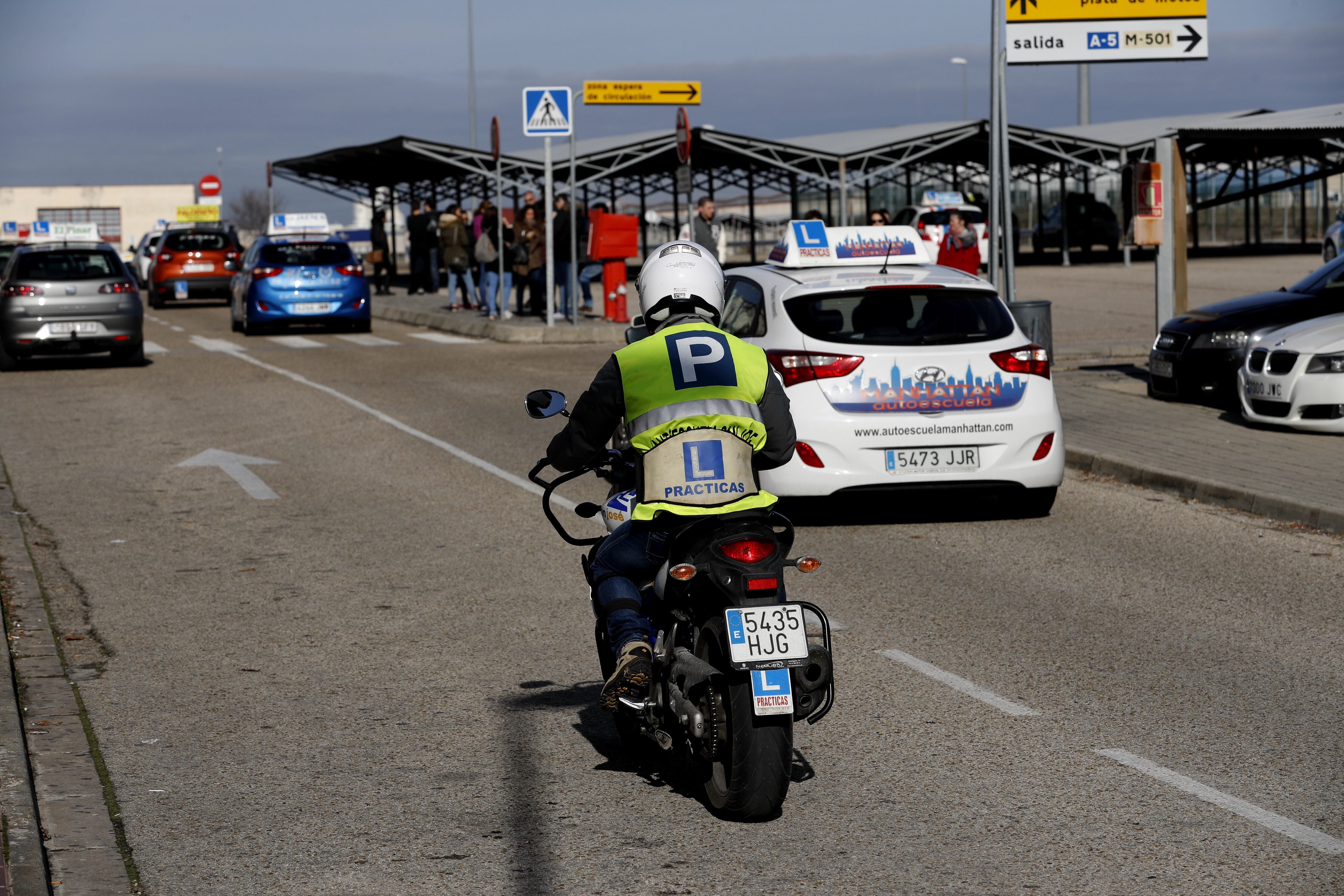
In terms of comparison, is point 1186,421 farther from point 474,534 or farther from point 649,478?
point 649,478

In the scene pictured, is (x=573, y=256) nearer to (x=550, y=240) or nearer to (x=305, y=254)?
(x=550, y=240)

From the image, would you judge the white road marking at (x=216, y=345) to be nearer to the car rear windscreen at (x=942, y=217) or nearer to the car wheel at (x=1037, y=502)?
the car wheel at (x=1037, y=502)

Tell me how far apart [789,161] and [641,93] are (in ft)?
56.2

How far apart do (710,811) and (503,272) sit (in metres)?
23.5

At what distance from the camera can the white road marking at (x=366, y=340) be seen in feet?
84.1

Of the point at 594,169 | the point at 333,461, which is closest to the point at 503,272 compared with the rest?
the point at 333,461

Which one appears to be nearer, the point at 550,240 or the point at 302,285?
the point at 550,240

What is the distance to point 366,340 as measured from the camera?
26641mm

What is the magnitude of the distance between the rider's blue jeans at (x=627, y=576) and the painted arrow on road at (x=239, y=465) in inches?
265

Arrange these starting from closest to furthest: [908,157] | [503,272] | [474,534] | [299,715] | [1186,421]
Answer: [299,715] < [474,534] < [1186,421] < [503,272] < [908,157]

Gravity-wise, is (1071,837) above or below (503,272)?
below

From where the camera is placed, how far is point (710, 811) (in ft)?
15.7

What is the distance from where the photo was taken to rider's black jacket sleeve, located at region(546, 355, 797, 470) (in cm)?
472

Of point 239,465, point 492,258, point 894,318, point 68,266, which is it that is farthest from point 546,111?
point 894,318
